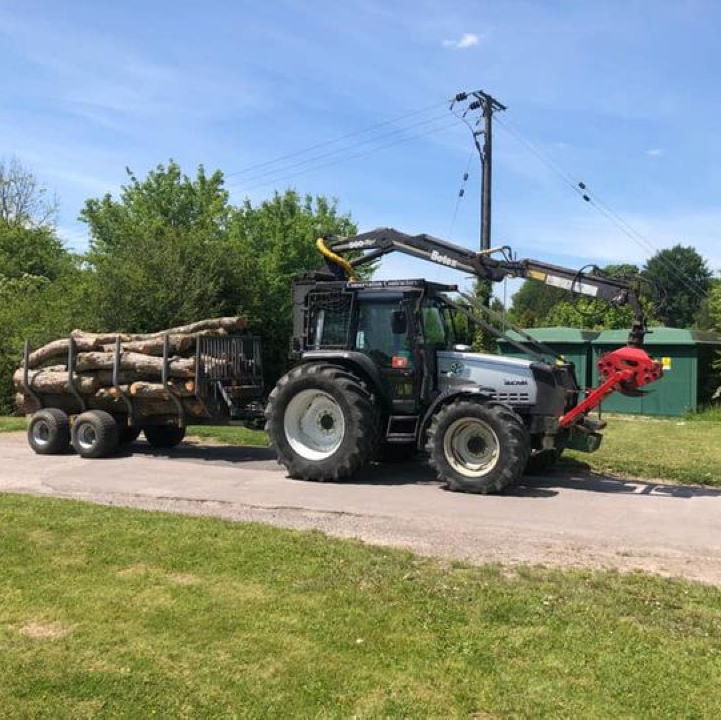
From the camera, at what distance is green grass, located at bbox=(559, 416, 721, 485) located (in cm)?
1088

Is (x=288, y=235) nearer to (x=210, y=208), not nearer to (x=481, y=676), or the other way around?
(x=210, y=208)

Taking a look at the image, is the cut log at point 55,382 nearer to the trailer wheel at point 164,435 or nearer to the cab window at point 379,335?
the trailer wheel at point 164,435

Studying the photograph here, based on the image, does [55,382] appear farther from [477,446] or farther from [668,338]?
[668,338]

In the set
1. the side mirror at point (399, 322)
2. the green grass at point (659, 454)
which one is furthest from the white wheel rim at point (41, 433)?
the green grass at point (659, 454)

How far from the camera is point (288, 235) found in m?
31.2

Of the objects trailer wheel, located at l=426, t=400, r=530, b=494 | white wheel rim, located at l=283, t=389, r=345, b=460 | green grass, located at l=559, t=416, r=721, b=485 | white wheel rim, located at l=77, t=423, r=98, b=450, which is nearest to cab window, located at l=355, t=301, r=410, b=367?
white wheel rim, located at l=283, t=389, r=345, b=460

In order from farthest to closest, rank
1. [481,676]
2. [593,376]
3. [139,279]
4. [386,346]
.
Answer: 1. [593,376]
2. [139,279]
3. [386,346]
4. [481,676]

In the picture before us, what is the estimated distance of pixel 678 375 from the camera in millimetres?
20500

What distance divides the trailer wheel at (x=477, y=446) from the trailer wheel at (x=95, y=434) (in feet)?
17.9

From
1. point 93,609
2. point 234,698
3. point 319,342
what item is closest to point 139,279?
point 319,342

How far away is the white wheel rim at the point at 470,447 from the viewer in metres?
9.38

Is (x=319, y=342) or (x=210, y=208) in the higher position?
(x=210, y=208)

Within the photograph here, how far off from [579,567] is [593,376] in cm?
1632

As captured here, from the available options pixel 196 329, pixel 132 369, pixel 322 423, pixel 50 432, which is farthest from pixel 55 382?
pixel 322 423
